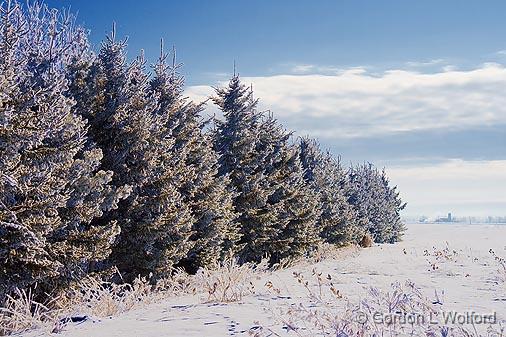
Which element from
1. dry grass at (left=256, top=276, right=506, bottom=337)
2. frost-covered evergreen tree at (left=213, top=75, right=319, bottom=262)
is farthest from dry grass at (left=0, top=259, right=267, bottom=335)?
frost-covered evergreen tree at (left=213, top=75, right=319, bottom=262)

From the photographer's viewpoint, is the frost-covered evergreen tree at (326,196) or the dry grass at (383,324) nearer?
the dry grass at (383,324)

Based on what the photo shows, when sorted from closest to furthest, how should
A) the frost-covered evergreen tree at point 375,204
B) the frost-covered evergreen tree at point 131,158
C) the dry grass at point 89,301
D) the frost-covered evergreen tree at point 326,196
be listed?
the dry grass at point 89,301 < the frost-covered evergreen tree at point 131,158 < the frost-covered evergreen tree at point 326,196 < the frost-covered evergreen tree at point 375,204

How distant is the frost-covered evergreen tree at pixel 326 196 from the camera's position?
31.3m

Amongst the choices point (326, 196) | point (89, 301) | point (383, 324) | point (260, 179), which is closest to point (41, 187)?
point (89, 301)

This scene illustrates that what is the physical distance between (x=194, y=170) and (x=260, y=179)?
206 inches

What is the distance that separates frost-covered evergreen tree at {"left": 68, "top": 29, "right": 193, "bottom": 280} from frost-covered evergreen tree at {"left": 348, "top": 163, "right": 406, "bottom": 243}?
30964 mm

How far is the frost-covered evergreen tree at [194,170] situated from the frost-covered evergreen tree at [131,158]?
5.37ft

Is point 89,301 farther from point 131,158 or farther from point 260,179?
point 260,179

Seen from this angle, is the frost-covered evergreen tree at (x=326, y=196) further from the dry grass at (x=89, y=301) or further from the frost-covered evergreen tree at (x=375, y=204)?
the dry grass at (x=89, y=301)

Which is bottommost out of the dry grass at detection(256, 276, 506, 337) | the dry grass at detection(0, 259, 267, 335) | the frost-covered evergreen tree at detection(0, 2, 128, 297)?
the dry grass at detection(0, 259, 267, 335)

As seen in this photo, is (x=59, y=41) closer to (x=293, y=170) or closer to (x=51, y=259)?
(x=293, y=170)

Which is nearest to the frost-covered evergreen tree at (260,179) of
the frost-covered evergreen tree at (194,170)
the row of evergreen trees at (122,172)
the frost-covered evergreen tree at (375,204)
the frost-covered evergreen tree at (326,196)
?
the row of evergreen trees at (122,172)

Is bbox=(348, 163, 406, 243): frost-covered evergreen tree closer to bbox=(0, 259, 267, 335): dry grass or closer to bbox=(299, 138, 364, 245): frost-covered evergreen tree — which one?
bbox=(299, 138, 364, 245): frost-covered evergreen tree

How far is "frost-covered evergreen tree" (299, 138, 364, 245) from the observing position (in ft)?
103
